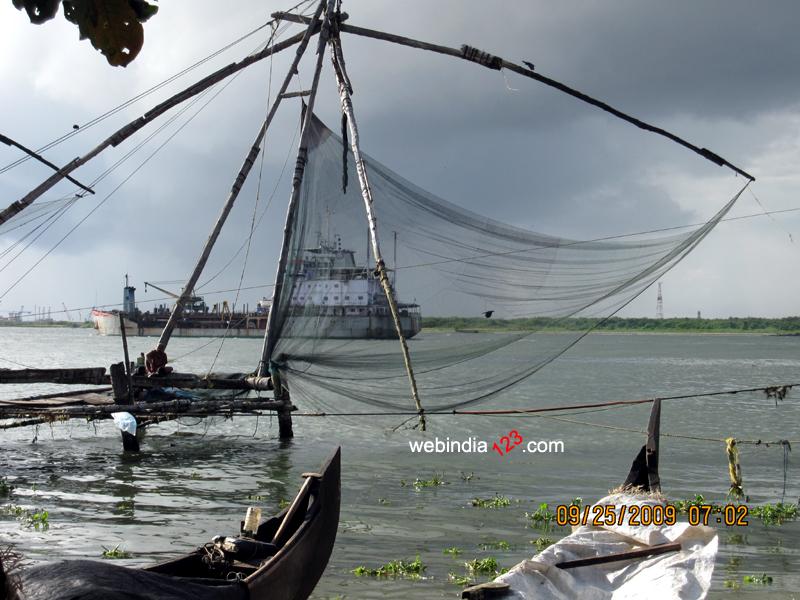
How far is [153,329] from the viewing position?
9012 cm

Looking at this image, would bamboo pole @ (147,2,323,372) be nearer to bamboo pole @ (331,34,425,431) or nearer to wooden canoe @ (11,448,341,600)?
bamboo pole @ (331,34,425,431)

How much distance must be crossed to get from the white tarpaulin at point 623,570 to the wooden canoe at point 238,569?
1.53m

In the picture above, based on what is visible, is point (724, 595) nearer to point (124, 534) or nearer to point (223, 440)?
point (124, 534)

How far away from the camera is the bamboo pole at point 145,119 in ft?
40.3

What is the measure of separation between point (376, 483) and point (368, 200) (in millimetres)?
5001

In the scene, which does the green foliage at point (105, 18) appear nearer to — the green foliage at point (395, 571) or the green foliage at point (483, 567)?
the green foliage at point (395, 571)

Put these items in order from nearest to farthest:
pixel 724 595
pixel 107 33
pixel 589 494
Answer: pixel 107 33, pixel 724 595, pixel 589 494

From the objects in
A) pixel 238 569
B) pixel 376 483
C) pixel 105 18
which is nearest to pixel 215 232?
pixel 376 483

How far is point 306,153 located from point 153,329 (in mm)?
81699

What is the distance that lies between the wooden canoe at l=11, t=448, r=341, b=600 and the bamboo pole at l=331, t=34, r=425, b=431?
4.37 m

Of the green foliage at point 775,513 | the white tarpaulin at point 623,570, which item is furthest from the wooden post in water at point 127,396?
the green foliage at point 775,513

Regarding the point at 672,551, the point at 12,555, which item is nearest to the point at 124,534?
the point at 672,551

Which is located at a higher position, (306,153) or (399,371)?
(306,153)
